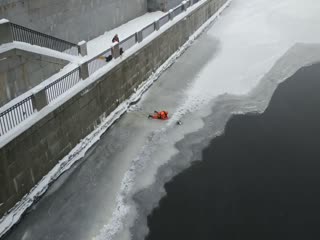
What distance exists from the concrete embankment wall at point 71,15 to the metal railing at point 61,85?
3782 millimetres

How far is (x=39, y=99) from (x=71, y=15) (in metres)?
8.98

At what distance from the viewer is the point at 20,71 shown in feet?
46.4

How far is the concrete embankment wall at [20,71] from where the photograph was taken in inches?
529

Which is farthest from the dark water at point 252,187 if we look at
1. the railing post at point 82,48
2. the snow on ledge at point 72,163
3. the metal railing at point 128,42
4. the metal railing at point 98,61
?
the railing post at point 82,48

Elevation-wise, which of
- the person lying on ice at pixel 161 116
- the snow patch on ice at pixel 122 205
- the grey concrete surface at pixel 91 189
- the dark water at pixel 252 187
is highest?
the person lying on ice at pixel 161 116

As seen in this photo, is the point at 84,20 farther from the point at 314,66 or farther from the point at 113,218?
the point at 314,66

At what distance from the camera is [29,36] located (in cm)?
1534

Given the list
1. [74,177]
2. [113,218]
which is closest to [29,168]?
[74,177]

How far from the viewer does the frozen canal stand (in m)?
11.7

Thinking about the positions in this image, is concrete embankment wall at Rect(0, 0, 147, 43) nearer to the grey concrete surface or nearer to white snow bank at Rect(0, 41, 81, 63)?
white snow bank at Rect(0, 41, 81, 63)

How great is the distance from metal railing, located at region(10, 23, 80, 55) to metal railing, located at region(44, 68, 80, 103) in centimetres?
251

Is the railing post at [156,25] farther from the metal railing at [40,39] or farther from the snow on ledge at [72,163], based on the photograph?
the metal railing at [40,39]

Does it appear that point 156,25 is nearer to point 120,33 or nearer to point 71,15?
point 120,33

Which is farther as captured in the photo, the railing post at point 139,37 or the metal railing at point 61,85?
the railing post at point 139,37
